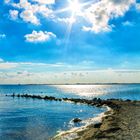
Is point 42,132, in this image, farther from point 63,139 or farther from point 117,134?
point 117,134

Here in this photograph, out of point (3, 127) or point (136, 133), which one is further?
point (3, 127)

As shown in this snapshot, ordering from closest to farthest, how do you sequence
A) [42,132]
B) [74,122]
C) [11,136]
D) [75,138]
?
[75,138], [11,136], [42,132], [74,122]

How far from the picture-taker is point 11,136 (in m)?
41.2

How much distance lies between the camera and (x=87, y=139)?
32.4 metres

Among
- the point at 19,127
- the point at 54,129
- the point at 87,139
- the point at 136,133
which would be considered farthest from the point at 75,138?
the point at 19,127

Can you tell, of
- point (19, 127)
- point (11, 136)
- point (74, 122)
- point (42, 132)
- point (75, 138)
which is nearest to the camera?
point (75, 138)

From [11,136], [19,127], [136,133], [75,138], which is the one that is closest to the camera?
[136,133]

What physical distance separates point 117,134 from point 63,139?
7.13 meters

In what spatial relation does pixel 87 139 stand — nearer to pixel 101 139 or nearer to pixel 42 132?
pixel 101 139

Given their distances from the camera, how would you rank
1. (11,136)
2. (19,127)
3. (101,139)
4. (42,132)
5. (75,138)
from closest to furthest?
(101,139), (75,138), (11,136), (42,132), (19,127)

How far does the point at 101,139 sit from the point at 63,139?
23.1 ft

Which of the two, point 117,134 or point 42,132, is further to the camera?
point 42,132

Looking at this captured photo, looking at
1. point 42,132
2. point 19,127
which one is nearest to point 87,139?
point 42,132

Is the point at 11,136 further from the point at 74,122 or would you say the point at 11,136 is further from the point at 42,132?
the point at 74,122
